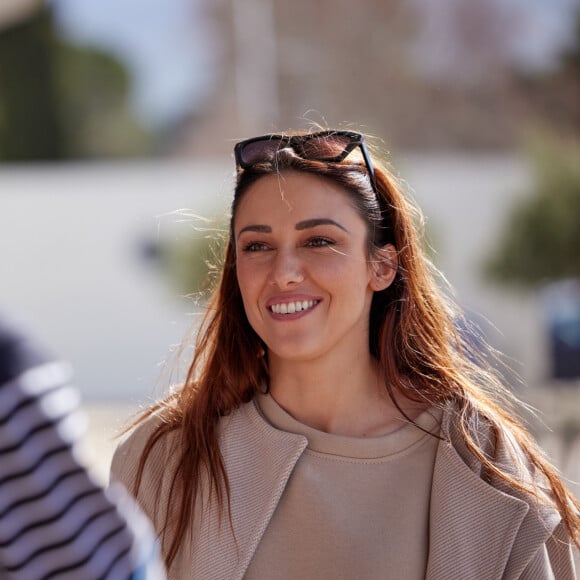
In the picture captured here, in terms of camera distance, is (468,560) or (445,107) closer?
(468,560)

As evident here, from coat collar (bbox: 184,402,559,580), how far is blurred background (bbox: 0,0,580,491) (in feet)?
38.2

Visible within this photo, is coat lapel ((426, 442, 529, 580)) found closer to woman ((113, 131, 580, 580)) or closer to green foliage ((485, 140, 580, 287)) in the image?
woman ((113, 131, 580, 580))

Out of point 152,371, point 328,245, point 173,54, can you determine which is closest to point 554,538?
point 328,245

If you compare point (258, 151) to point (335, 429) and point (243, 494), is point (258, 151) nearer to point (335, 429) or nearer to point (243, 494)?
point (335, 429)

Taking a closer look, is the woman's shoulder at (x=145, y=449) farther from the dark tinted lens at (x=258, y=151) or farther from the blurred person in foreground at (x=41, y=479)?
the blurred person in foreground at (x=41, y=479)

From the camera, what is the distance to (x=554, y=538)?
2225 millimetres

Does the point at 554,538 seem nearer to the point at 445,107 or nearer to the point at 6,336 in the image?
the point at 6,336

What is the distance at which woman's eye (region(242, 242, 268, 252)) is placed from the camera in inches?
92.2

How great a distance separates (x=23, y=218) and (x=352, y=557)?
529 inches

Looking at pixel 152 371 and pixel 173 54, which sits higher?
pixel 173 54

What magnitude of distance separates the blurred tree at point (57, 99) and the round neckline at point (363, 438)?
17094 millimetres

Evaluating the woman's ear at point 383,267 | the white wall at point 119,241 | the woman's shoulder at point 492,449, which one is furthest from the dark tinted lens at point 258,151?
the white wall at point 119,241

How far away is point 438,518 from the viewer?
2168mm

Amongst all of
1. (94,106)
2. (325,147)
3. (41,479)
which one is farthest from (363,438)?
(94,106)
